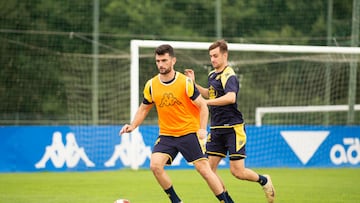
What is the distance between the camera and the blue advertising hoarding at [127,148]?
20.6 metres

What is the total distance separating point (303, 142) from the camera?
22.8 meters

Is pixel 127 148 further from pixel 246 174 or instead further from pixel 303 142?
pixel 246 174

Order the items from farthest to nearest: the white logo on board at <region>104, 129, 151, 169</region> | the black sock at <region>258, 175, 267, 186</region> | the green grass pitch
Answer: the white logo on board at <region>104, 129, 151, 169</region>
the green grass pitch
the black sock at <region>258, 175, 267, 186</region>

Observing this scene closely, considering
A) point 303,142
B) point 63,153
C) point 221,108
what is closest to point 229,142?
point 221,108

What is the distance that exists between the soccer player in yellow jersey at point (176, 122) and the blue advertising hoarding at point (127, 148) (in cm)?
1002

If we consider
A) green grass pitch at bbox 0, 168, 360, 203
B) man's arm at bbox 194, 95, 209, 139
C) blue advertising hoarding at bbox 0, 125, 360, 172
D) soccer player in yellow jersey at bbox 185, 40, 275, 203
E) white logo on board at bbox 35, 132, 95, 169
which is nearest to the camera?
man's arm at bbox 194, 95, 209, 139

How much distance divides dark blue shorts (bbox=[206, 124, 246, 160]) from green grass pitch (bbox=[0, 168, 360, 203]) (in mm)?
1355

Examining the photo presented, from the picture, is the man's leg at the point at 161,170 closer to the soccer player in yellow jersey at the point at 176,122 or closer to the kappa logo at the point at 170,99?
the soccer player in yellow jersey at the point at 176,122

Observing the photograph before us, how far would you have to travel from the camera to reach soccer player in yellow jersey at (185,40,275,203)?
36.9 feet

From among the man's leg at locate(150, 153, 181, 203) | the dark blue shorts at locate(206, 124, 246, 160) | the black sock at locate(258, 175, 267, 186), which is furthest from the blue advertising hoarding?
the man's leg at locate(150, 153, 181, 203)

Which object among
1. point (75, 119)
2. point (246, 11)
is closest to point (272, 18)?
point (246, 11)

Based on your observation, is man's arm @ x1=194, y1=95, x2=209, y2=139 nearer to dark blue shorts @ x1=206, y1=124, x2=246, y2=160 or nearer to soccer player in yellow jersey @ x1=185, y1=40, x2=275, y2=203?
soccer player in yellow jersey @ x1=185, y1=40, x2=275, y2=203

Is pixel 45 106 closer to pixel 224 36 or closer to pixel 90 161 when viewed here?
pixel 224 36

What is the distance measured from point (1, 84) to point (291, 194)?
20023mm
